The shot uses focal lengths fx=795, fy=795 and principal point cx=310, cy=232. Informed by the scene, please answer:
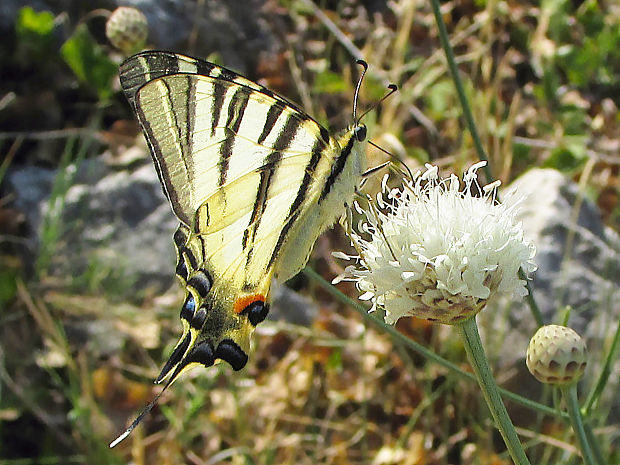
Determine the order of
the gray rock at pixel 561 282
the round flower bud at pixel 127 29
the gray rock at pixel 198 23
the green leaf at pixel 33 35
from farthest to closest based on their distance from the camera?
the gray rock at pixel 198 23 → the green leaf at pixel 33 35 → the gray rock at pixel 561 282 → the round flower bud at pixel 127 29

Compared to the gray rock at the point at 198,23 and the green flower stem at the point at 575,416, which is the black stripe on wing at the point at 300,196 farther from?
the gray rock at the point at 198,23

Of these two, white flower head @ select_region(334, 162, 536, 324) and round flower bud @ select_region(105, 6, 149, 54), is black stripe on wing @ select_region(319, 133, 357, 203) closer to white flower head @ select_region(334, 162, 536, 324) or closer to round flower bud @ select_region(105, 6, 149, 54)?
white flower head @ select_region(334, 162, 536, 324)

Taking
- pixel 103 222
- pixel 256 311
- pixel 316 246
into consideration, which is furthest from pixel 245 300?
pixel 103 222

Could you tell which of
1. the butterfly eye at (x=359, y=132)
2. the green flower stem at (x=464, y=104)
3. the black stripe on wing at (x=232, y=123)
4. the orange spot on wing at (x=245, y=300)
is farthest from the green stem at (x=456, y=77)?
the orange spot on wing at (x=245, y=300)

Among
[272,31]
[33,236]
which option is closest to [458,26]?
[272,31]

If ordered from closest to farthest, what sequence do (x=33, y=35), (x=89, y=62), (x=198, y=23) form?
(x=89, y=62)
(x=33, y=35)
(x=198, y=23)

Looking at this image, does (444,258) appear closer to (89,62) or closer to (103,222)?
(103,222)

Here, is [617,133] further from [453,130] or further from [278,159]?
[278,159]
